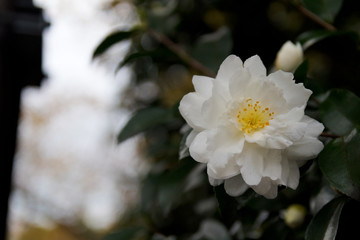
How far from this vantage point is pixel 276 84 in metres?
0.50

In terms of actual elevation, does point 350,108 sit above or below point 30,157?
above

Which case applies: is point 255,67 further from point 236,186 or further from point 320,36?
point 320,36

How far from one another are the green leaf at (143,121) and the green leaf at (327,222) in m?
0.41

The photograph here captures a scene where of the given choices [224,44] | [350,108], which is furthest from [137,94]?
[350,108]

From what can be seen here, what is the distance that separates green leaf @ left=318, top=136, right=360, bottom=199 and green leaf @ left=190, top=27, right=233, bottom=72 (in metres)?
0.46

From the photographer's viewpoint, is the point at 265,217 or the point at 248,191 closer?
the point at 248,191

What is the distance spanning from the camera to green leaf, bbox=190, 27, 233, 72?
0.98 m

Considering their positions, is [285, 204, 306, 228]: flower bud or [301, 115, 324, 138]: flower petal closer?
[301, 115, 324, 138]: flower petal

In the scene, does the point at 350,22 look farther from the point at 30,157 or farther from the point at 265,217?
the point at 30,157

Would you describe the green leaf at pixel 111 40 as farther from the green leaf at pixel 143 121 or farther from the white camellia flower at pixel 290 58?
the white camellia flower at pixel 290 58

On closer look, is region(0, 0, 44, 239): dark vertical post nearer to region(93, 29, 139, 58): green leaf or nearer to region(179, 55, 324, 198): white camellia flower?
region(93, 29, 139, 58): green leaf

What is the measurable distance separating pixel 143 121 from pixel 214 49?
24cm

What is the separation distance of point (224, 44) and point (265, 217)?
0.39 m

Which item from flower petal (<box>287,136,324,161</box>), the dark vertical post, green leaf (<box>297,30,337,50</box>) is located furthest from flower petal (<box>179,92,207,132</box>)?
the dark vertical post
